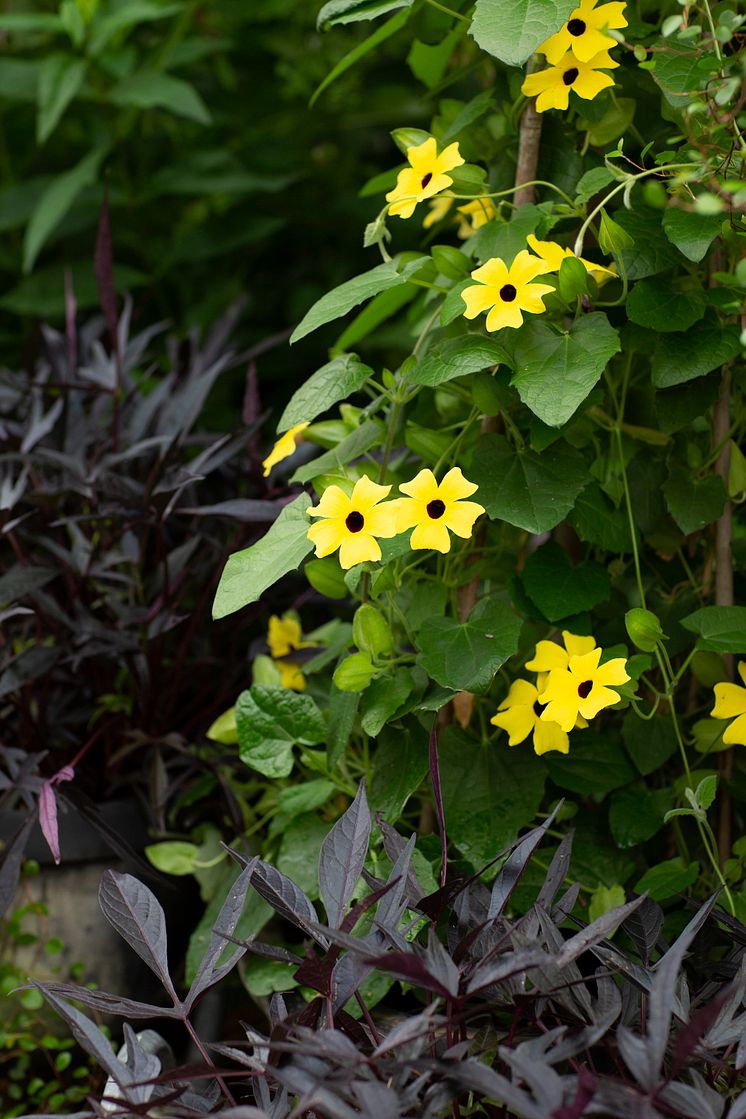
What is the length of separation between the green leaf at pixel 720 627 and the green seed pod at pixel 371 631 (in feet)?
0.62

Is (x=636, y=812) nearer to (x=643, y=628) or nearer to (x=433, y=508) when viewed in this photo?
(x=643, y=628)

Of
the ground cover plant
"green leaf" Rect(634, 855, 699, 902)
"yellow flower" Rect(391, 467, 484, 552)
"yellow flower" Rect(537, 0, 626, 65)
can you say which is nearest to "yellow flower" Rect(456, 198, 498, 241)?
the ground cover plant

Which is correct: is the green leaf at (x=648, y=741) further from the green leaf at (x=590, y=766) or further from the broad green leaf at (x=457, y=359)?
the broad green leaf at (x=457, y=359)

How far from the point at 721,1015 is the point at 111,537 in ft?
2.25

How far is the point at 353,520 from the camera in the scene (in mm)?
665

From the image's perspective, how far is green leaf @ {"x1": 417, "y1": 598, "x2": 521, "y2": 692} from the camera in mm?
668

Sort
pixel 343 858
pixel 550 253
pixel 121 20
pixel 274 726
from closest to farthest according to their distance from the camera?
pixel 343 858
pixel 550 253
pixel 274 726
pixel 121 20

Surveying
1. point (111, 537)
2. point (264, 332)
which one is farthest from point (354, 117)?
point (111, 537)

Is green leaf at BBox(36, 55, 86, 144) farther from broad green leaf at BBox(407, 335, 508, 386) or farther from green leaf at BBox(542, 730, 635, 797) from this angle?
green leaf at BBox(542, 730, 635, 797)

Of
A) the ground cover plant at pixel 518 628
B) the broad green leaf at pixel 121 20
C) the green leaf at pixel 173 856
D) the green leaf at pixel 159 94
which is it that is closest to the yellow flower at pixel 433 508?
the ground cover plant at pixel 518 628

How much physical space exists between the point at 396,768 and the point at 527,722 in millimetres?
96

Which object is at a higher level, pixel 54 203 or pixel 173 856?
pixel 54 203

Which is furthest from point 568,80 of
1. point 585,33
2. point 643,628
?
point 643,628

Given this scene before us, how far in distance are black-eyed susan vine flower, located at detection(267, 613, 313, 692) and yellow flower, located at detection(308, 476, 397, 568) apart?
0.31m
